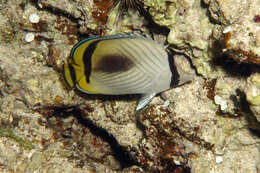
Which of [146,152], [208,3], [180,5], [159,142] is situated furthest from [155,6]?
[146,152]

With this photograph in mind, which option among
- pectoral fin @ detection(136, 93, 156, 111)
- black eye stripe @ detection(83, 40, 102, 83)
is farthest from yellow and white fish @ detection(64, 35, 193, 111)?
pectoral fin @ detection(136, 93, 156, 111)

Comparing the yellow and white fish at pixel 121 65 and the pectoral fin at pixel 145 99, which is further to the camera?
the pectoral fin at pixel 145 99

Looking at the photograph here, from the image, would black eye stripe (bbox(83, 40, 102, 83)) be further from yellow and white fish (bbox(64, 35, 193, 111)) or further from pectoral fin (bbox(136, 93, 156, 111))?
pectoral fin (bbox(136, 93, 156, 111))

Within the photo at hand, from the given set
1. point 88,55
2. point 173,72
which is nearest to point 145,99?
point 173,72

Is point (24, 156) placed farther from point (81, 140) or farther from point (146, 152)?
point (146, 152)

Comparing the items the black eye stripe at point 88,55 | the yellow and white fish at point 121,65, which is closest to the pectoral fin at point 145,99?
the yellow and white fish at point 121,65

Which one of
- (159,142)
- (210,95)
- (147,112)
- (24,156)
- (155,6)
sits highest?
(155,6)

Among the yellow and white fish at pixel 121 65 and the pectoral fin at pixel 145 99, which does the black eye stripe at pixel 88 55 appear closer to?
the yellow and white fish at pixel 121 65

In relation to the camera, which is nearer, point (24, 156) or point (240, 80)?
point (240, 80)
